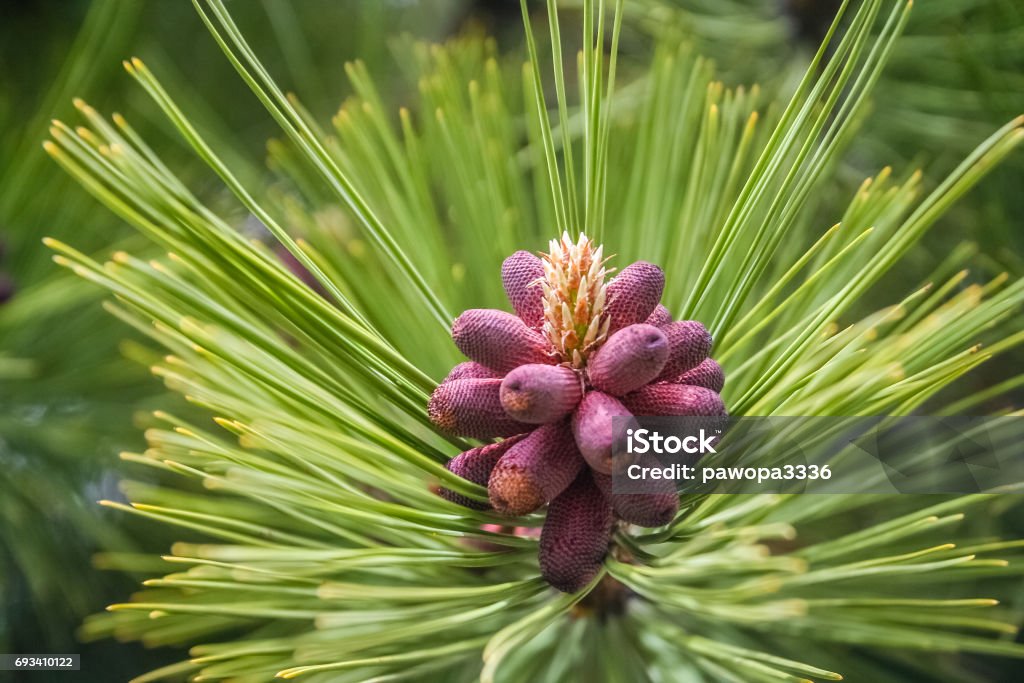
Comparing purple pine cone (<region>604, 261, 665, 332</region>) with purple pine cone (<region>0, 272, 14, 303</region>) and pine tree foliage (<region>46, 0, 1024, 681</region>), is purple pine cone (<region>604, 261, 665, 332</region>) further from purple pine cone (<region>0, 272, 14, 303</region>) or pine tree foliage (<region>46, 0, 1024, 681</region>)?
purple pine cone (<region>0, 272, 14, 303</region>)

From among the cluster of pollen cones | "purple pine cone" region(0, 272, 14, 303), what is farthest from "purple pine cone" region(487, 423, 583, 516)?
"purple pine cone" region(0, 272, 14, 303)

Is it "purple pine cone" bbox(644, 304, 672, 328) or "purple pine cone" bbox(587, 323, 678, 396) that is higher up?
"purple pine cone" bbox(644, 304, 672, 328)

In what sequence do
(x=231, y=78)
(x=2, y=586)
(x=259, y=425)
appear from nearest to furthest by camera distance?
(x=259, y=425) → (x=2, y=586) → (x=231, y=78)

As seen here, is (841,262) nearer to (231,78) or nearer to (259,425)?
(259,425)

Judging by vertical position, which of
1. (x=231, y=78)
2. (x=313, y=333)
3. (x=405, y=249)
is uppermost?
(x=231, y=78)

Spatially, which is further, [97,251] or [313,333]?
[97,251]

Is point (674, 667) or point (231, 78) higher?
point (231, 78)

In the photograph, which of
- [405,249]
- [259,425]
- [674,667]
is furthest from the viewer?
[405,249]

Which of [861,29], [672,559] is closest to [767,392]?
[672,559]

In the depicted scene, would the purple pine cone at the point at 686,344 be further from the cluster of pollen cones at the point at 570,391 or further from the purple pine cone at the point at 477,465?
the purple pine cone at the point at 477,465
